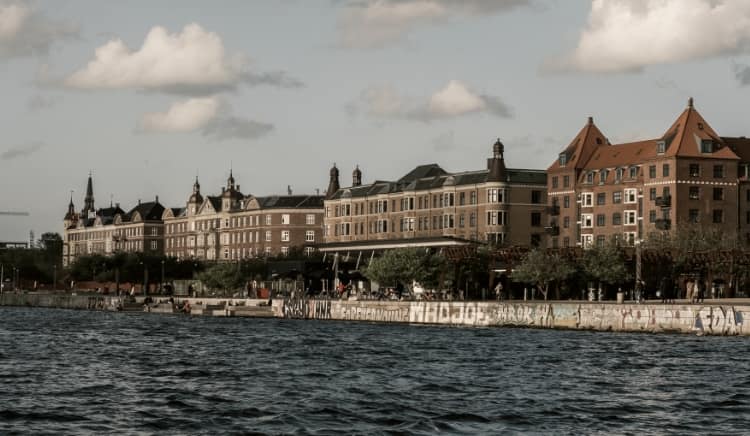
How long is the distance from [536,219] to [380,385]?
4857 inches

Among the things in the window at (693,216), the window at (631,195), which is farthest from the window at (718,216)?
the window at (631,195)

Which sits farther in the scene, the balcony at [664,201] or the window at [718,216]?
the window at [718,216]

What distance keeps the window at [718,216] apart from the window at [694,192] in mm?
2858

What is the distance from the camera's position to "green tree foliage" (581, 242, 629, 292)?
117 meters

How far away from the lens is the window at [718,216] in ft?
488

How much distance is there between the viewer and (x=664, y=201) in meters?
147

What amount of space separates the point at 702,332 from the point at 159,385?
43.7 metres

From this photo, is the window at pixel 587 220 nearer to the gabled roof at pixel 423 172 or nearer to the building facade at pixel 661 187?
the building facade at pixel 661 187

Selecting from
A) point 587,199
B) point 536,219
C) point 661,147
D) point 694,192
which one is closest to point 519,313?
point 694,192

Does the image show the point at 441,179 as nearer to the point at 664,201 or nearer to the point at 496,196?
the point at 496,196

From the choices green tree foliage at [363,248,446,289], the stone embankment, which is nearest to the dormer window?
green tree foliage at [363,248,446,289]

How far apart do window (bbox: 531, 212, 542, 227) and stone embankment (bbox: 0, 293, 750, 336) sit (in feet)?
149

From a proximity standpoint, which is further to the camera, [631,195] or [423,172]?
[423,172]

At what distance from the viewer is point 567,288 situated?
125750 millimetres
